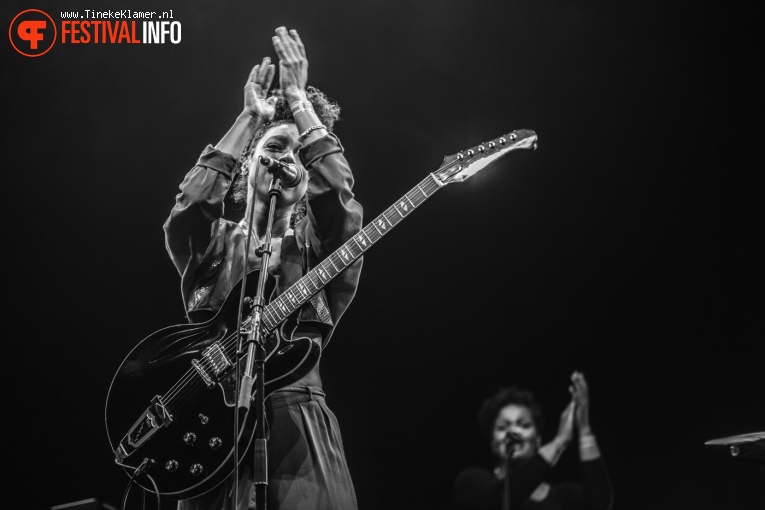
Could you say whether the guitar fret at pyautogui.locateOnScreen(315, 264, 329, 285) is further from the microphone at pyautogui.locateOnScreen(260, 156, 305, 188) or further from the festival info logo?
the festival info logo

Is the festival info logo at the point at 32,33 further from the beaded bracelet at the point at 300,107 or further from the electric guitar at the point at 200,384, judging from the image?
the electric guitar at the point at 200,384

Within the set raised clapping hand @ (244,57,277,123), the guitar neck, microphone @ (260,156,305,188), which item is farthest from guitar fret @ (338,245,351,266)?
raised clapping hand @ (244,57,277,123)

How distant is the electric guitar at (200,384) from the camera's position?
7.83 feet

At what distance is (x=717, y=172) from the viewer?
3383 mm

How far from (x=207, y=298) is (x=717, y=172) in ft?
7.14

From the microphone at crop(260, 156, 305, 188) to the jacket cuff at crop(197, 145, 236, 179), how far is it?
55cm

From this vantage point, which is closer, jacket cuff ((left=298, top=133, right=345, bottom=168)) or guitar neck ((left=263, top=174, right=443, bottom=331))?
guitar neck ((left=263, top=174, right=443, bottom=331))

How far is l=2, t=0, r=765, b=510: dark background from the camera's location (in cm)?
314

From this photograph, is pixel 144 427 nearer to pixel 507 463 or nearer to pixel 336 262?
pixel 336 262

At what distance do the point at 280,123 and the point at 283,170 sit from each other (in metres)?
0.89

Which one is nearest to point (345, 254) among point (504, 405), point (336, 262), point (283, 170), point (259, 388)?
point (336, 262)

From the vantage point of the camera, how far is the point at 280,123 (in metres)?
3.08

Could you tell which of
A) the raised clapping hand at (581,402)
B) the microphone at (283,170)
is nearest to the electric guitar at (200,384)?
the microphone at (283,170)

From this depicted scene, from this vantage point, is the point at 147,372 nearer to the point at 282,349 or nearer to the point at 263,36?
the point at 282,349
